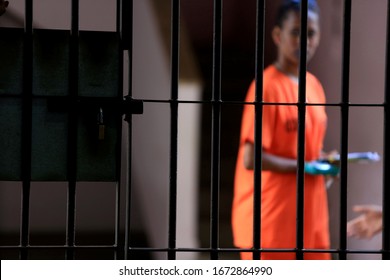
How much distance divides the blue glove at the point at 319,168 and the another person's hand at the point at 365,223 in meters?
0.52

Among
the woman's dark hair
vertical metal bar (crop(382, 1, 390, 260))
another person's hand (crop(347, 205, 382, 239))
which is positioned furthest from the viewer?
another person's hand (crop(347, 205, 382, 239))

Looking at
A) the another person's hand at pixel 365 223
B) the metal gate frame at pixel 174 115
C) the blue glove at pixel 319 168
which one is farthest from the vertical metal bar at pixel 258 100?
the another person's hand at pixel 365 223

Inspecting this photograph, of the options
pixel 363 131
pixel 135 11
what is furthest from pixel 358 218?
pixel 135 11

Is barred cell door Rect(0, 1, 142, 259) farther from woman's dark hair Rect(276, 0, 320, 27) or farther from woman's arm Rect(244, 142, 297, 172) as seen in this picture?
woman's dark hair Rect(276, 0, 320, 27)

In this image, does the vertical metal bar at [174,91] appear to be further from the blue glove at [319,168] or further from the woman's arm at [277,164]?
the blue glove at [319,168]

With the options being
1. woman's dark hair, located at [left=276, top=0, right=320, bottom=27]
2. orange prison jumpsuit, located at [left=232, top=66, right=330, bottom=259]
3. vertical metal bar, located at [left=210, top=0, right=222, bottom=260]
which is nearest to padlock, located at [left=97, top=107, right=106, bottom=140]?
vertical metal bar, located at [left=210, top=0, right=222, bottom=260]

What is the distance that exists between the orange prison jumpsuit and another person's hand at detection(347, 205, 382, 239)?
26 centimetres

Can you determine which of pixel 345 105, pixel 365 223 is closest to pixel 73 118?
pixel 345 105

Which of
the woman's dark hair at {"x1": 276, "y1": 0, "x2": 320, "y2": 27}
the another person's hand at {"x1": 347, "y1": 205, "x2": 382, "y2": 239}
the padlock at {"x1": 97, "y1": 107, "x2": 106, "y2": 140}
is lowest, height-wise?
the another person's hand at {"x1": 347, "y1": 205, "x2": 382, "y2": 239}

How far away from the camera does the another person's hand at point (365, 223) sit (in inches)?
209

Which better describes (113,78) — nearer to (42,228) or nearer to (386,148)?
(386,148)

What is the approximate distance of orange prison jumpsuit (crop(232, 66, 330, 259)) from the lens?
490 centimetres
